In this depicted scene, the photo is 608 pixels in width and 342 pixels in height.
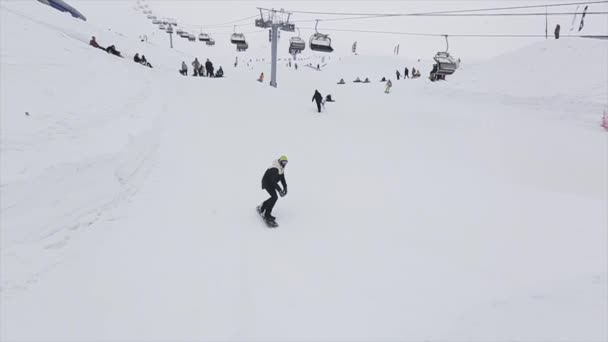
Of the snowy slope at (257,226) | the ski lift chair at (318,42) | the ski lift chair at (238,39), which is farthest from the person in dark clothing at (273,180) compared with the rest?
the ski lift chair at (238,39)

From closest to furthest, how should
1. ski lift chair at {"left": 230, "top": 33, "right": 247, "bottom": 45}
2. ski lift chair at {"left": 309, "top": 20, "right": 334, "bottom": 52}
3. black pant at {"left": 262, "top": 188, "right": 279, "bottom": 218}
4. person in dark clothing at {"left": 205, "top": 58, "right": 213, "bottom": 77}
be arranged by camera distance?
black pant at {"left": 262, "top": 188, "right": 279, "bottom": 218}
ski lift chair at {"left": 309, "top": 20, "right": 334, "bottom": 52}
person in dark clothing at {"left": 205, "top": 58, "right": 213, "bottom": 77}
ski lift chair at {"left": 230, "top": 33, "right": 247, "bottom": 45}

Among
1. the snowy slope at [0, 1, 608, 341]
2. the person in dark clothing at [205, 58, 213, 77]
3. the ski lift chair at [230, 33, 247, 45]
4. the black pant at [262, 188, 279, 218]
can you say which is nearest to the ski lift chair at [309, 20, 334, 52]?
the person in dark clothing at [205, 58, 213, 77]

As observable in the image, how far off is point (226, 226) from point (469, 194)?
754cm

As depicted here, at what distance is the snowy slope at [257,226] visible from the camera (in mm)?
4527

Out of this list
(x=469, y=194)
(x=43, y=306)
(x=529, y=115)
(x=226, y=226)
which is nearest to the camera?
(x=43, y=306)

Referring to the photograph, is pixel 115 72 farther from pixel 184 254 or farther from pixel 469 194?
pixel 469 194

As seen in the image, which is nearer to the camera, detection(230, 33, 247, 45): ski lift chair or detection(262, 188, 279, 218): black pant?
detection(262, 188, 279, 218): black pant

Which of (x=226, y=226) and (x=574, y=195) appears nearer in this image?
(x=226, y=226)

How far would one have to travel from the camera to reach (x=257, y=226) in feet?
23.4

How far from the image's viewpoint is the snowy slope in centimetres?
453

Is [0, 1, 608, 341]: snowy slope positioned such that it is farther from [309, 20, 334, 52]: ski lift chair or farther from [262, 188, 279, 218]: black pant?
[309, 20, 334, 52]: ski lift chair

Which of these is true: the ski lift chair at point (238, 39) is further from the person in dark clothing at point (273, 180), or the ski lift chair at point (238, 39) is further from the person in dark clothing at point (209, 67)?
the person in dark clothing at point (273, 180)

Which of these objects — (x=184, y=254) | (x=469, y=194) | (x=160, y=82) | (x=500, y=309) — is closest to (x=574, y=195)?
(x=469, y=194)

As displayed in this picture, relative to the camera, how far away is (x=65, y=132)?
7.39 metres
